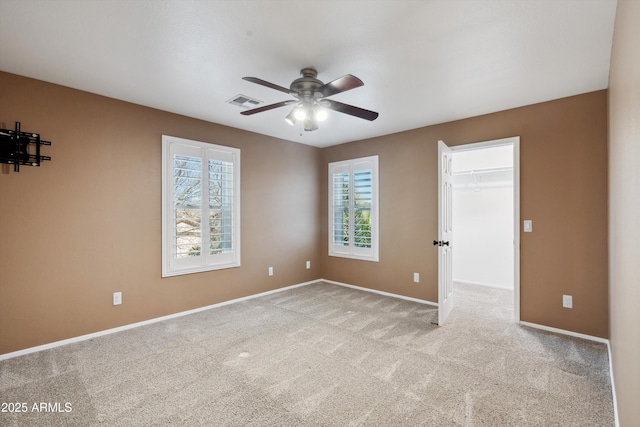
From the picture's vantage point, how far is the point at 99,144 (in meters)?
3.23

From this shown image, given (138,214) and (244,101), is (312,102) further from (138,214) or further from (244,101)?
(138,214)

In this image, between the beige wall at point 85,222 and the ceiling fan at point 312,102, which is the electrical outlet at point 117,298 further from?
the ceiling fan at point 312,102

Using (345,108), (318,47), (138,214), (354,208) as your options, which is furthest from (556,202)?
(138,214)

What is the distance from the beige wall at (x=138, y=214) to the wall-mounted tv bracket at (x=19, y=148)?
9cm

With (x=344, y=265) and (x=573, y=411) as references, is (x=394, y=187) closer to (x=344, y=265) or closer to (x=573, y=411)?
(x=344, y=265)

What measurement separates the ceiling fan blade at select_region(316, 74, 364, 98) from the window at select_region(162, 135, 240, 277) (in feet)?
7.46

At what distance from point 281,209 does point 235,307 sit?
1.77 m

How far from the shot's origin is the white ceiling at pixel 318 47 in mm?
1883

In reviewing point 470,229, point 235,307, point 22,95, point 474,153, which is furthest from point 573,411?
point 22,95

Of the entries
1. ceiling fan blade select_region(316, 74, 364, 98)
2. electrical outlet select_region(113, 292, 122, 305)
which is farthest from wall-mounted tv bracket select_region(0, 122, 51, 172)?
ceiling fan blade select_region(316, 74, 364, 98)

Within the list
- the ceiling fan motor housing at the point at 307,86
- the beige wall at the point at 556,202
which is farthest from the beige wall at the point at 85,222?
the beige wall at the point at 556,202

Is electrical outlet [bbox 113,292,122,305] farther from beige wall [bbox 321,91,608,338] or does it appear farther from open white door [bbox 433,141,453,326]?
beige wall [bbox 321,91,608,338]

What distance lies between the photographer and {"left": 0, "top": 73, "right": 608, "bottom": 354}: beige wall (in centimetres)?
281

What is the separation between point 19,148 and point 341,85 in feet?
9.88
